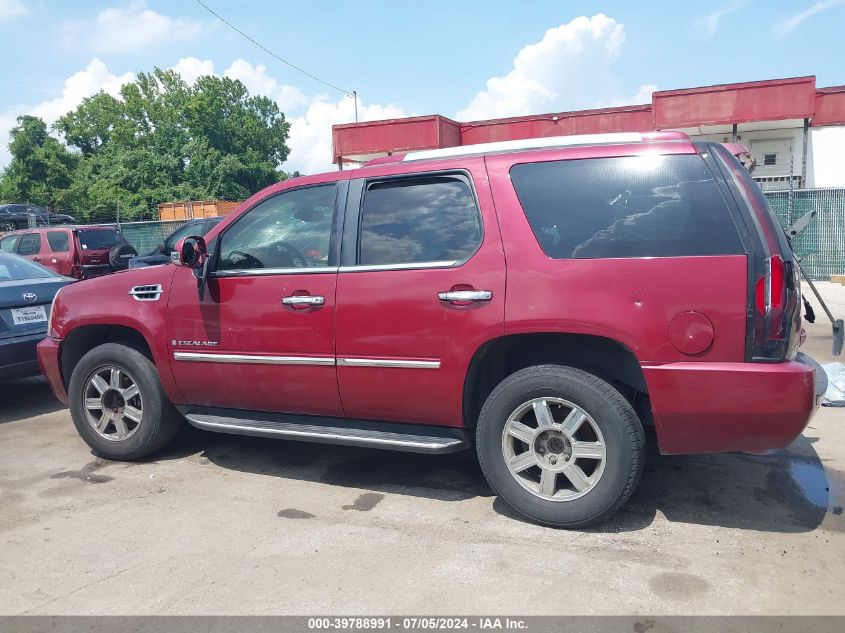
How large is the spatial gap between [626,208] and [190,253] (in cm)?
263

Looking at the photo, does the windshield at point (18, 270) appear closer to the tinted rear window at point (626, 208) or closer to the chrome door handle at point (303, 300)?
the chrome door handle at point (303, 300)

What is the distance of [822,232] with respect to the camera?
14375mm

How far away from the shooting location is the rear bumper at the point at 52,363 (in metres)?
4.98

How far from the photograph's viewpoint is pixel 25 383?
7668 mm

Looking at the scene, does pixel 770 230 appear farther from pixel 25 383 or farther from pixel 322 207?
pixel 25 383

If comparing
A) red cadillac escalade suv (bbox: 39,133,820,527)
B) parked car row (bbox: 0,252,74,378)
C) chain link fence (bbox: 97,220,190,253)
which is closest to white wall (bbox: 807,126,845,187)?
chain link fence (bbox: 97,220,190,253)

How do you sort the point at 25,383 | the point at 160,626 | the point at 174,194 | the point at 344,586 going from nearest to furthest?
1. the point at 160,626
2. the point at 344,586
3. the point at 25,383
4. the point at 174,194

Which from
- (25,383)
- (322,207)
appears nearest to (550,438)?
(322,207)

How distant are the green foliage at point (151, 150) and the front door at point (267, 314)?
39.1 meters

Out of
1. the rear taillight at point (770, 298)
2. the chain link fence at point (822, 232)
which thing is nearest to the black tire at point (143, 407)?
the rear taillight at point (770, 298)

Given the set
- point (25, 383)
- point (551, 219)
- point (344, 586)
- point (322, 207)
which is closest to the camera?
point (344, 586)

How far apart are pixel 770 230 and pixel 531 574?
1.95 m

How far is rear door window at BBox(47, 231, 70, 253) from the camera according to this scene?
14508 mm

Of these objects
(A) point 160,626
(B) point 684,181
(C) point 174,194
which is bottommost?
A: (A) point 160,626
